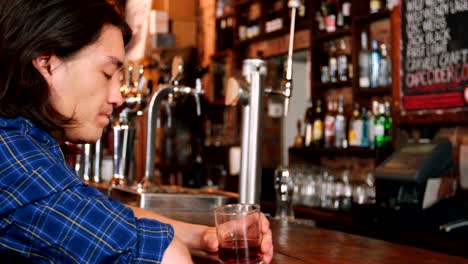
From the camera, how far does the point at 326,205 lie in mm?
4023

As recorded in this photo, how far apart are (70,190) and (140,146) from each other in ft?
20.5

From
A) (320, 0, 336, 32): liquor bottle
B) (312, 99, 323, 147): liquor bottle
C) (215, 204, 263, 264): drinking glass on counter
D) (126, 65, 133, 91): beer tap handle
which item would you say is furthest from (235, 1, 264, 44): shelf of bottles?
(215, 204, 263, 264): drinking glass on counter

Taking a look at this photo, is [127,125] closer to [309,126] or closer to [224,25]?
[309,126]

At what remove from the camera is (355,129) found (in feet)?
13.5

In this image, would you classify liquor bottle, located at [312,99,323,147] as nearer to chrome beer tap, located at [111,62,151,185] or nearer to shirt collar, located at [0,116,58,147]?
chrome beer tap, located at [111,62,151,185]

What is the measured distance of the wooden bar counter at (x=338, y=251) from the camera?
1.24 meters

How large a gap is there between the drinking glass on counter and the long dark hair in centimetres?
33

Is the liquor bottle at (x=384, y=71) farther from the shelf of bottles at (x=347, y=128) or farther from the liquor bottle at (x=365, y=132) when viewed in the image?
the liquor bottle at (x=365, y=132)

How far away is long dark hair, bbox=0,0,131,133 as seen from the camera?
94 cm

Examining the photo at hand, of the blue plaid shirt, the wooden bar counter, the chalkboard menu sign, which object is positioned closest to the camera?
the blue plaid shirt

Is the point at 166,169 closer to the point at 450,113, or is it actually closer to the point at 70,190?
the point at 450,113

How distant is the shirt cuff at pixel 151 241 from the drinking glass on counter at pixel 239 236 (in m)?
0.20

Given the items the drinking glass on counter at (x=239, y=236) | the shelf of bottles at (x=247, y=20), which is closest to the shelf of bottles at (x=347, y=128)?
the shelf of bottles at (x=247, y=20)

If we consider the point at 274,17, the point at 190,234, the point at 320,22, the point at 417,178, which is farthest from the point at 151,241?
the point at 274,17
